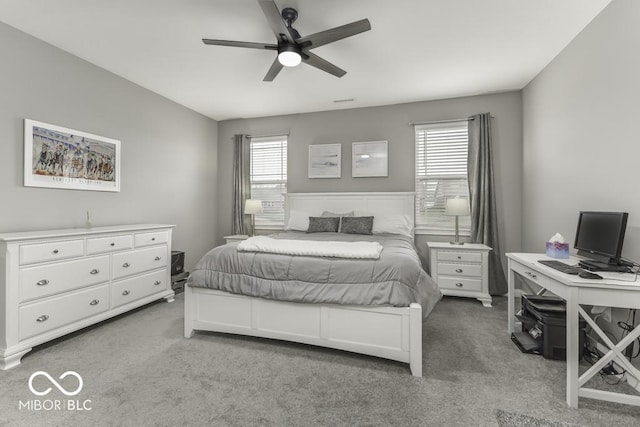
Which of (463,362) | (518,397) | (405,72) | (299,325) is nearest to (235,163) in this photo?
(405,72)

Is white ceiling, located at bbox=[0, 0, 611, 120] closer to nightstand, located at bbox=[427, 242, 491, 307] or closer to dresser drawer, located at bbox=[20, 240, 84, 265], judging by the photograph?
dresser drawer, located at bbox=[20, 240, 84, 265]

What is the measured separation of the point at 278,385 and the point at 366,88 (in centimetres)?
336

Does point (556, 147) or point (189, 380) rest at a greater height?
point (556, 147)

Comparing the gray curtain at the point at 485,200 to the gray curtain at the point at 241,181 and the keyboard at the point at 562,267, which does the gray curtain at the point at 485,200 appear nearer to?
the keyboard at the point at 562,267

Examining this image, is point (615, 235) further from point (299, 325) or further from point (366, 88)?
point (366, 88)

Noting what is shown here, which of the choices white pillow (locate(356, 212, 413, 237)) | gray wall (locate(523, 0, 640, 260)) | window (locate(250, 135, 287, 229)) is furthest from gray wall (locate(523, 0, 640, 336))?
window (locate(250, 135, 287, 229))

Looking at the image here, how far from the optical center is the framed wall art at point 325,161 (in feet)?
14.5

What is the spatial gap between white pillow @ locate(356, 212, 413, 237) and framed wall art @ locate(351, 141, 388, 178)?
75 centimetres

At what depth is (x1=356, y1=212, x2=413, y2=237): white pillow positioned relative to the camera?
3676 mm

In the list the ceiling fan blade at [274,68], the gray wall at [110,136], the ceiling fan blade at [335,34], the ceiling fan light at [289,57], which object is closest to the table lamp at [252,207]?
the gray wall at [110,136]

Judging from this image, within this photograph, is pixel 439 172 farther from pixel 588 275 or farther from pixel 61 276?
pixel 61 276

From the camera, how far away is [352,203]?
167 inches

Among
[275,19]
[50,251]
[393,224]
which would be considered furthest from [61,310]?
[393,224]

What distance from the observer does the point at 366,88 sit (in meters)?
3.64
